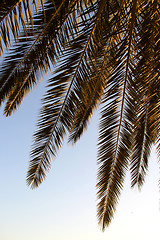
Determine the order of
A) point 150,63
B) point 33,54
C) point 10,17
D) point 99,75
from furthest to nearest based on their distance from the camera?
point 99,75, point 33,54, point 150,63, point 10,17

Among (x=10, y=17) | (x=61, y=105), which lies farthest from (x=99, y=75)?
(x=10, y=17)

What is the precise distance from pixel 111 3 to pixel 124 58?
2.54 feet

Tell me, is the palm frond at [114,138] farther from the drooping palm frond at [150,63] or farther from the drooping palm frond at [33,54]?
the drooping palm frond at [33,54]

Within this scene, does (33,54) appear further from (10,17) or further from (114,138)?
(114,138)

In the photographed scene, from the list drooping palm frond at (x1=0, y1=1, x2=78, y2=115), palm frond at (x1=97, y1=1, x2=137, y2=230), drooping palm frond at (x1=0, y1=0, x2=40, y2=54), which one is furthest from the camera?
palm frond at (x1=97, y1=1, x2=137, y2=230)

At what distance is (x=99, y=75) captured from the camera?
14.1 ft

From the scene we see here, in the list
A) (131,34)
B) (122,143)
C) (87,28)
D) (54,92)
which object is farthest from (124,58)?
(122,143)

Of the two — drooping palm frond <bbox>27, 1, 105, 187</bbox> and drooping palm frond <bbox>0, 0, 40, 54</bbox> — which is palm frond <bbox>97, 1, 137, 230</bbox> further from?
drooping palm frond <bbox>0, 0, 40, 54</bbox>

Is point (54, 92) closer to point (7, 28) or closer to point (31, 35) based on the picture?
point (31, 35)

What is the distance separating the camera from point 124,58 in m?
3.77

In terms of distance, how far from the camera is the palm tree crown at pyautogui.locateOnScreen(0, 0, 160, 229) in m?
3.44

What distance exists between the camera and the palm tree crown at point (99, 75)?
3.44 meters

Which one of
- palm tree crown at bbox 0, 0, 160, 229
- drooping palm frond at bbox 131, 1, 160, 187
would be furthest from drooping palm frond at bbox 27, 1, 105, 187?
drooping palm frond at bbox 131, 1, 160, 187

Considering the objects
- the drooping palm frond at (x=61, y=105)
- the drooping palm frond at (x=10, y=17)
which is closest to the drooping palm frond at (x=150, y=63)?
the drooping palm frond at (x=61, y=105)
